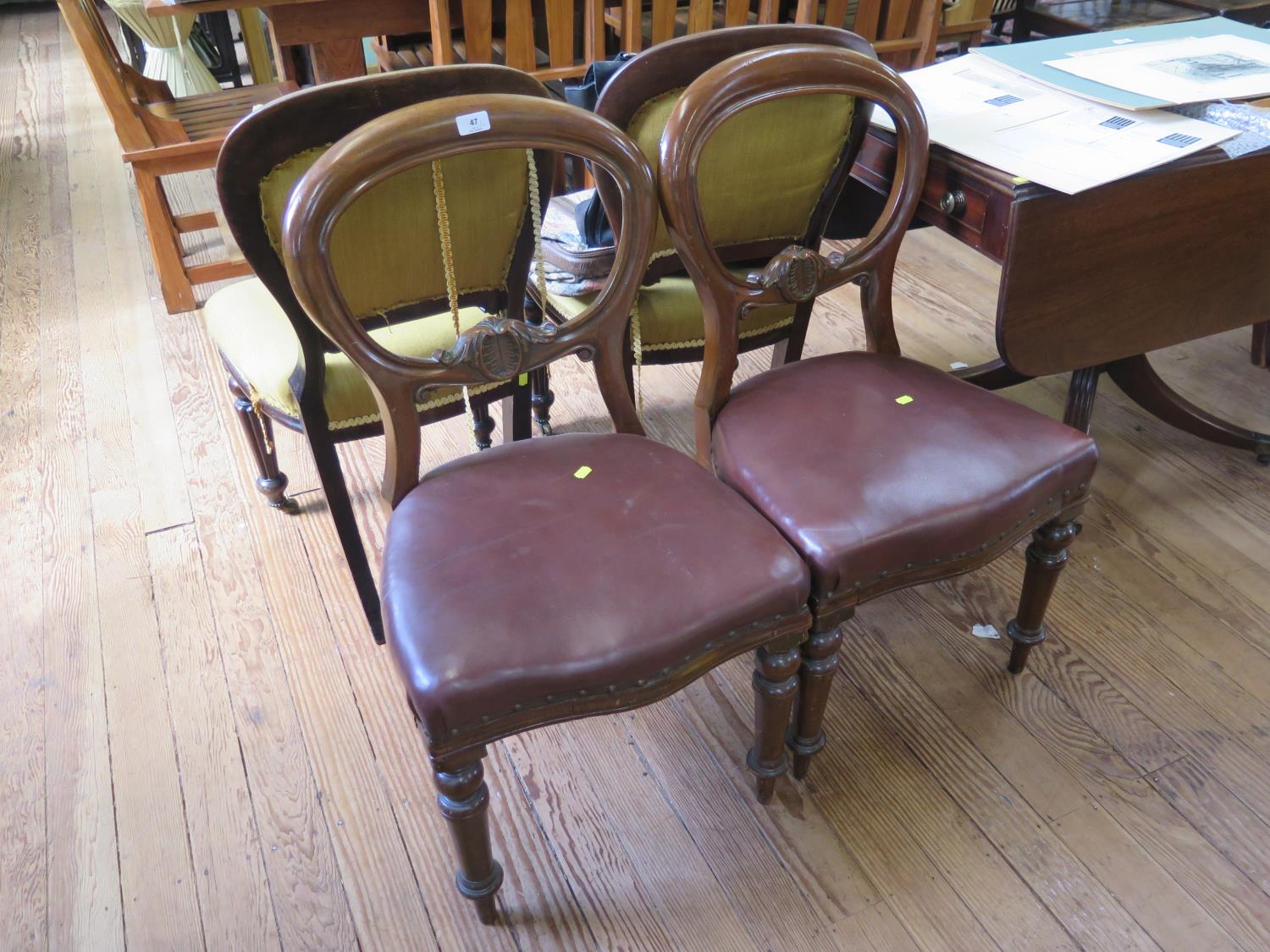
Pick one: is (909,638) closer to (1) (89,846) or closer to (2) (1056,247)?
(2) (1056,247)

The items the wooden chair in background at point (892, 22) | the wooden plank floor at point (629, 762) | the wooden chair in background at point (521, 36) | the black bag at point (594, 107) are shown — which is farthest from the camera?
the wooden chair in background at point (892, 22)

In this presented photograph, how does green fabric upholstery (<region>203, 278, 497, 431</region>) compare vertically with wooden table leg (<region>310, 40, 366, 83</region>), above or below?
below

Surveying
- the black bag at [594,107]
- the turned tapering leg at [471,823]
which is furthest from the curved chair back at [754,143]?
the turned tapering leg at [471,823]

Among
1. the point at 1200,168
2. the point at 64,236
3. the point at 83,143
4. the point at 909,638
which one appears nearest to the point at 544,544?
the point at 909,638

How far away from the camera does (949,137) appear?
141cm

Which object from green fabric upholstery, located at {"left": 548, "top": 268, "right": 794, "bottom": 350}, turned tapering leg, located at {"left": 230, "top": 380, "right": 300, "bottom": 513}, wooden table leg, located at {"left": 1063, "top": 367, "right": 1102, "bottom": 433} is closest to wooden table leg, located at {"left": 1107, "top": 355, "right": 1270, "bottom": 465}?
wooden table leg, located at {"left": 1063, "top": 367, "right": 1102, "bottom": 433}

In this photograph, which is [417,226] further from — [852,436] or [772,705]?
[772,705]

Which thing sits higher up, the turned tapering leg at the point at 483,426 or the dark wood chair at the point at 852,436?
the dark wood chair at the point at 852,436

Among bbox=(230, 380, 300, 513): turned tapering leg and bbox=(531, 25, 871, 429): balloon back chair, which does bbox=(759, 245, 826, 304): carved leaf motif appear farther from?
bbox=(230, 380, 300, 513): turned tapering leg

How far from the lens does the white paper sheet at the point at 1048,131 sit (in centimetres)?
130

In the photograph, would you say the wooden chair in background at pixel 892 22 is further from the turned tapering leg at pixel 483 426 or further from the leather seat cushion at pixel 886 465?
the leather seat cushion at pixel 886 465

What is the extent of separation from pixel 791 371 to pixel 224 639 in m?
1.03

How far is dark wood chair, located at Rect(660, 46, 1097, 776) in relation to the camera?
44.3 inches

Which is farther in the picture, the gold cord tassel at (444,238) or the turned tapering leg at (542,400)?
the turned tapering leg at (542,400)
